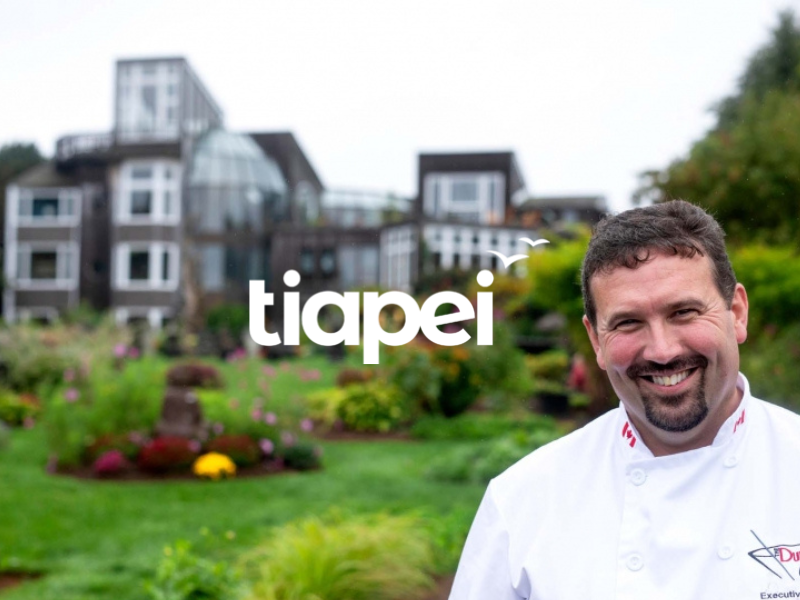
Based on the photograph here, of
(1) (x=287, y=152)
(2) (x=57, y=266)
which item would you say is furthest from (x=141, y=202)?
(1) (x=287, y=152)

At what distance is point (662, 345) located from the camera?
1.68m

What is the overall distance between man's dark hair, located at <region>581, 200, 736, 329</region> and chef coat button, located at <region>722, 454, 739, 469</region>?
0.96 feet

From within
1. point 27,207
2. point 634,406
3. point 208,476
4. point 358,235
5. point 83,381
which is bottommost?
point 208,476

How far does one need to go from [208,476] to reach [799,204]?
18.9 feet

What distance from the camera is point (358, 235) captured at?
7496 mm

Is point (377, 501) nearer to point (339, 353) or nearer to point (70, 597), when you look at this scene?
point (70, 597)

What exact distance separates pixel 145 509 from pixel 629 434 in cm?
612

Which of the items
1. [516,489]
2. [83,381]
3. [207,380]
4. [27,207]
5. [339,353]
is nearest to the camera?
[516,489]

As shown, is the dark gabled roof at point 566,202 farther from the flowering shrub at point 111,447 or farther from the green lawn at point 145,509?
the flowering shrub at point 111,447

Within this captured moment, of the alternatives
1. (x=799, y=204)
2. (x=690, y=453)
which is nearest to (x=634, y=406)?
(x=690, y=453)

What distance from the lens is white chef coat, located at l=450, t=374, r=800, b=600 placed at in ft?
5.20

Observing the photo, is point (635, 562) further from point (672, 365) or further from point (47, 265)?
Result: point (47, 265)

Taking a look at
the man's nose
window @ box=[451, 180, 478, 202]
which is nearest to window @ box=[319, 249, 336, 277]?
window @ box=[451, 180, 478, 202]

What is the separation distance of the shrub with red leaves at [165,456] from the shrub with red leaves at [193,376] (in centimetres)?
523
